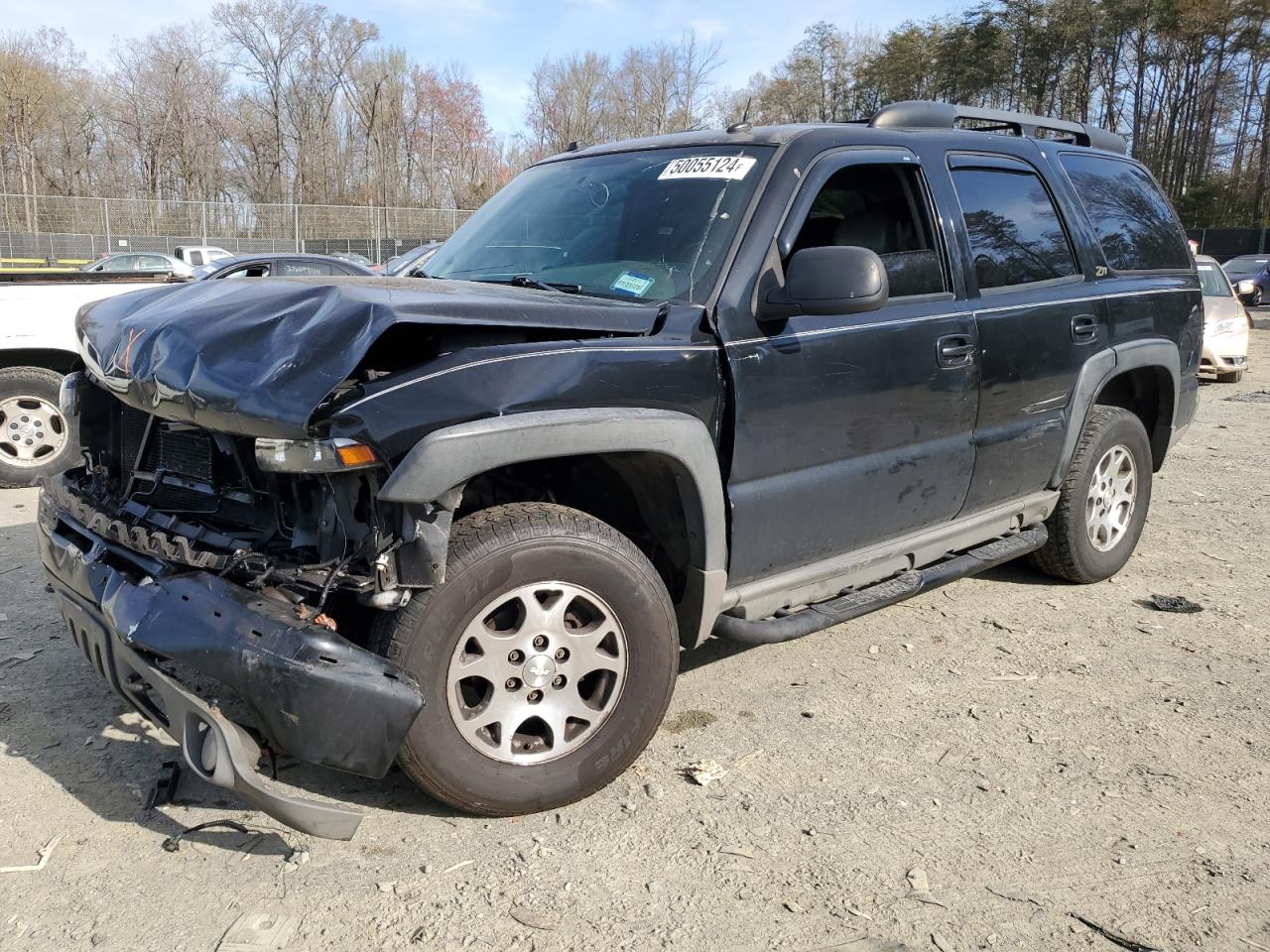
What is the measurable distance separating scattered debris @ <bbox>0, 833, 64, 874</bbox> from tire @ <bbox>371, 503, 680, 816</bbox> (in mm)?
995

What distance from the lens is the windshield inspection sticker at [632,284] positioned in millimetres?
3281

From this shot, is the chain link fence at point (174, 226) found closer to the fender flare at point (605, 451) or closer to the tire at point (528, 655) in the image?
the fender flare at point (605, 451)

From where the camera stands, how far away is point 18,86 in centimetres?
4544

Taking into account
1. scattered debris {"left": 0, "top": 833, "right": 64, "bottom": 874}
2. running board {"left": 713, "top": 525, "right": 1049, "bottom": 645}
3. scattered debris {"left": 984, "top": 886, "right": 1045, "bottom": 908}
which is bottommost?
scattered debris {"left": 0, "top": 833, "right": 64, "bottom": 874}

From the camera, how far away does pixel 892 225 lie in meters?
3.95

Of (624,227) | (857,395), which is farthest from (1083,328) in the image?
(624,227)

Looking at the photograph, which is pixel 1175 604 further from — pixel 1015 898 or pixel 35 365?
pixel 35 365

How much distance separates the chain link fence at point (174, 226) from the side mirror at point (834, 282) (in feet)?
102

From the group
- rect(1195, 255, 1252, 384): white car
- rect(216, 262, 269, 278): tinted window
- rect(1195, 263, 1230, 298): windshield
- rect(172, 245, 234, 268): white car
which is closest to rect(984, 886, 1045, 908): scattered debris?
rect(216, 262, 269, 278): tinted window

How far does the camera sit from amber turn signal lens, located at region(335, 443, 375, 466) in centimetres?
247

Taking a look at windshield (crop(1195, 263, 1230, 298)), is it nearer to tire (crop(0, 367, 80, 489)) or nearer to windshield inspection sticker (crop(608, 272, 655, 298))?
windshield inspection sticker (crop(608, 272, 655, 298))

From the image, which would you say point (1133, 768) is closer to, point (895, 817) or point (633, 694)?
point (895, 817)

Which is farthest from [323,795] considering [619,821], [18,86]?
[18,86]

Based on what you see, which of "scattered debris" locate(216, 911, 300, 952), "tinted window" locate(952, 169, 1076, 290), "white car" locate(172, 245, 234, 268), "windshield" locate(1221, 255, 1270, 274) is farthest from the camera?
"white car" locate(172, 245, 234, 268)
